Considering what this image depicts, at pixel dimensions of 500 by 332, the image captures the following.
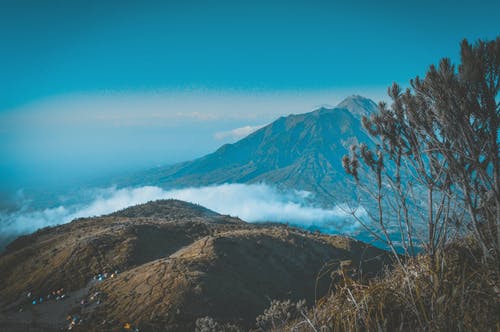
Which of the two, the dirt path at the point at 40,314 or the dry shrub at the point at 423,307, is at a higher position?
the dry shrub at the point at 423,307

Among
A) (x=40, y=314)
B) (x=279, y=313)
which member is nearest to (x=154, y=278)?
(x=40, y=314)

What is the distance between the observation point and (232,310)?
87.7 ft

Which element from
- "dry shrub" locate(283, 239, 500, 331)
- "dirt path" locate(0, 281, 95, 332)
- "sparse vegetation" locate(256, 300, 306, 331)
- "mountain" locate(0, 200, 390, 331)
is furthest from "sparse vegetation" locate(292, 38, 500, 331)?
"dirt path" locate(0, 281, 95, 332)

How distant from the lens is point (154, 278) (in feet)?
89.0

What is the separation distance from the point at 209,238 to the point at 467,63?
122 ft

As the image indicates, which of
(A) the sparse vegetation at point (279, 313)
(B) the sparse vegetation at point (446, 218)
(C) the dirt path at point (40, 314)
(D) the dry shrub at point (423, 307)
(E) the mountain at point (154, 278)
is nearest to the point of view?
(D) the dry shrub at point (423, 307)

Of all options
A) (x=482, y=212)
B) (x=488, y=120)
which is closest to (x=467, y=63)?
(x=488, y=120)

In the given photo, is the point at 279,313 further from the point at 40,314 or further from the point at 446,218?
the point at 40,314

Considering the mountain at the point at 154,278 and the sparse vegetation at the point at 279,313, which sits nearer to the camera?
the sparse vegetation at the point at 279,313

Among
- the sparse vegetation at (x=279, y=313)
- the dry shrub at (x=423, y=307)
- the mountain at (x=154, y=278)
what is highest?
the dry shrub at (x=423, y=307)

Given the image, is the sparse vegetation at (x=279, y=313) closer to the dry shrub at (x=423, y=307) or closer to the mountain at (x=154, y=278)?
the dry shrub at (x=423, y=307)

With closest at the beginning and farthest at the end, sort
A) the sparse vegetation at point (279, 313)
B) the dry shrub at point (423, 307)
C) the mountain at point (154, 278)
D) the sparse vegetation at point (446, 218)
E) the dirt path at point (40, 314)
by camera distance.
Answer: the dry shrub at point (423, 307) → the sparse vegetation at point (446, 218) → the sparse vegetation at point (279, 313) → the dirt path at point (40, 314) → the mountain at point (154, 278)

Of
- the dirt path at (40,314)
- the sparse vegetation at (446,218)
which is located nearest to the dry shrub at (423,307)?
the sparse vegetation at (446,218)

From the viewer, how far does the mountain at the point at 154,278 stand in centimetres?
2297
